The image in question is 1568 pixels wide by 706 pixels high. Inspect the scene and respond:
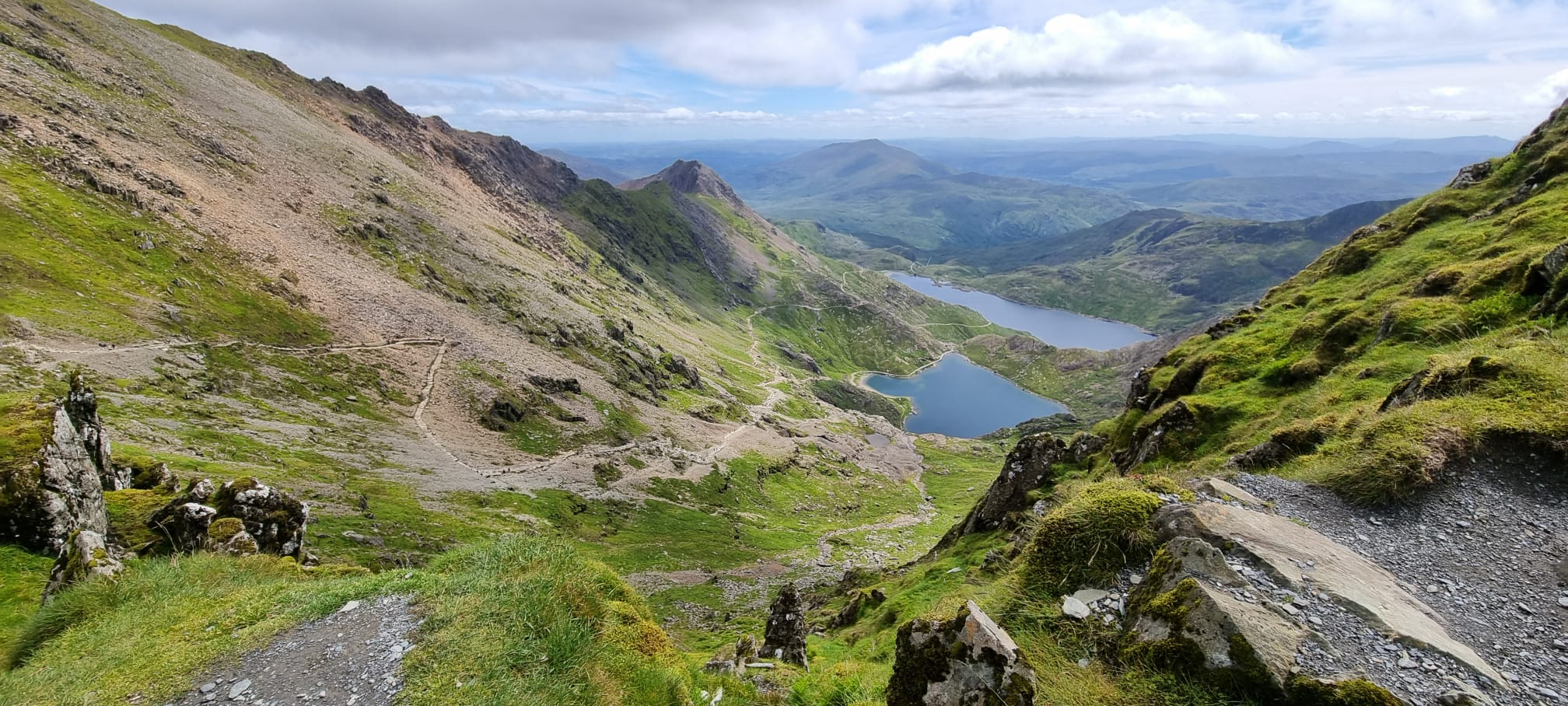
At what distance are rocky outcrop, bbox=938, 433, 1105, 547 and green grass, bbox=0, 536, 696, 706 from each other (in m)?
35.5

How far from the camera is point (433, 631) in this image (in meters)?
12.1

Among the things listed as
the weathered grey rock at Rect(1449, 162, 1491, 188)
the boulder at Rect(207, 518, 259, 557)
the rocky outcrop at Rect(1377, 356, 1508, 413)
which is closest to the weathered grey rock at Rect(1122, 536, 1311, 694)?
the rocky outcrop at Rect(1377, 356, 1508, 413)

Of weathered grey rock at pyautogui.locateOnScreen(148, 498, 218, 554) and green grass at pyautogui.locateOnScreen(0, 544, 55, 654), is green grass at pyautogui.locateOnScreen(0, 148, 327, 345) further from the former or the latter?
green grass at pyautogui.locateOnScreen(0, 544, 55, 654)

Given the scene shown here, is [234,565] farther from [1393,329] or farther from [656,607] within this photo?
[656,607]

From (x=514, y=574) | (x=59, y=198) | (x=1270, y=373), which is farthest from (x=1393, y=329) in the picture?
(x=59, y=198)

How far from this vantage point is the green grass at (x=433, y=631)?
11.0 metres

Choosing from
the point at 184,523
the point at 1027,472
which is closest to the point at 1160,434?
the point at 1027,472

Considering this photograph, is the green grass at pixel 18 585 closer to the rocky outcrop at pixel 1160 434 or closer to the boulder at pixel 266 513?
the boulder at pixel 266 513

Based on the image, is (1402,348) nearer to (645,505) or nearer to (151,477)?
(151,477)

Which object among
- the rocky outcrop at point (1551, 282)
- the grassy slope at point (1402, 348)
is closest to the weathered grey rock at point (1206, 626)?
the grassy slope at point (1402, 348)

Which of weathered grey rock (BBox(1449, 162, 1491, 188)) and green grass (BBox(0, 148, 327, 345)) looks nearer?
weathered grey rock (BBox(1449, 162, 1491, 188))

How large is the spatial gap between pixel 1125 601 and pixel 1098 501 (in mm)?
2263

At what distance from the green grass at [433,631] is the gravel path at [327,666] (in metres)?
0.34

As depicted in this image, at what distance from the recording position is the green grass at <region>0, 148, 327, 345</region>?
2581 inches
